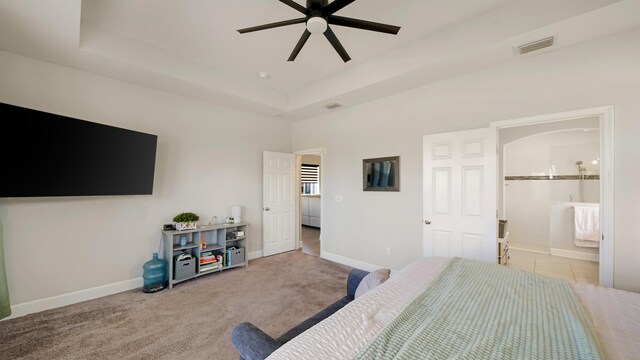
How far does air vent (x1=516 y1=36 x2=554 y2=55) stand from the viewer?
2.25 meters

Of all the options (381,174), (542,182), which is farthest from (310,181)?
(542,182)

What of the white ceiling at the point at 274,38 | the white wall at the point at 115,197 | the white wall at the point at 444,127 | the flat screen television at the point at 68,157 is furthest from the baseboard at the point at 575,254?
the flat screen television at the point at 68,157

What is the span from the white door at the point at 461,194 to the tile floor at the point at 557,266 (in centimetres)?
173

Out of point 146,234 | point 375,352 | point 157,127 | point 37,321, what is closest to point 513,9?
point 375,352

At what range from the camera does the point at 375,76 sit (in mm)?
3164

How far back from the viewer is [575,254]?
14.1ft

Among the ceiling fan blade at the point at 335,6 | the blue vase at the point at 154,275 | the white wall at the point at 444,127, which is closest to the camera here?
the ceiling fan blade at the point at 335,6

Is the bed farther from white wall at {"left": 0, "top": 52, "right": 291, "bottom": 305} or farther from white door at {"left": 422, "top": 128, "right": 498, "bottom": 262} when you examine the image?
white wall at {"left": 0, "top": 52, "right": 291, "bottom": 305}

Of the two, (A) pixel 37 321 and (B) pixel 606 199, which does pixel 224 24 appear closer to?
(A) pixel 37 321

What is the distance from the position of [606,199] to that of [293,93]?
4.00 meters

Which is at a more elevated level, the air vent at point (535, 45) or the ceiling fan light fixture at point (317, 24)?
the air vent at point (535, 45)

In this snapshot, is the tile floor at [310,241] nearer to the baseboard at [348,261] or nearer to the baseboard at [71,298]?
the baseboard at [348,261]

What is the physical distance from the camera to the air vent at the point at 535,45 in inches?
88.5

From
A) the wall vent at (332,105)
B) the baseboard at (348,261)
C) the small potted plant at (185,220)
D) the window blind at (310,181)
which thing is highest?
the wall vent at (332,105)
